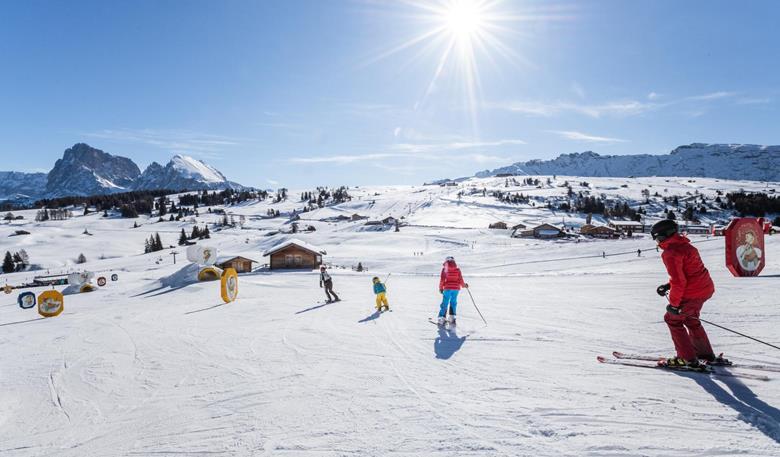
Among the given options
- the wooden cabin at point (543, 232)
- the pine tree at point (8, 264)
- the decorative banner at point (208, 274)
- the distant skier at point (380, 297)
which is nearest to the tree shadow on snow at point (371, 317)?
the distant skier at point (380, 297)

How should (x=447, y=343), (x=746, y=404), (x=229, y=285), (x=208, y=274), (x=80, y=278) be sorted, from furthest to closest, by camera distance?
1. (x=80, y=278)
2. (x=208, y=274)
3. (x=229, y=285)
4. (x=447, y=343)
5. (x=746, y=404)

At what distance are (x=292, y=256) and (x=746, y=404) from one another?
41276mm

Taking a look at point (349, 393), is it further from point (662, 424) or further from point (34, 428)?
point (34, 428)

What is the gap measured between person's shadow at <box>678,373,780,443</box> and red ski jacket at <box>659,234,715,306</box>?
0.95 m

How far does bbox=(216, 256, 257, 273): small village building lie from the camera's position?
1591 inches

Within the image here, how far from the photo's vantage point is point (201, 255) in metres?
28.8

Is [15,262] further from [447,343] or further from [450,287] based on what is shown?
[447,343]

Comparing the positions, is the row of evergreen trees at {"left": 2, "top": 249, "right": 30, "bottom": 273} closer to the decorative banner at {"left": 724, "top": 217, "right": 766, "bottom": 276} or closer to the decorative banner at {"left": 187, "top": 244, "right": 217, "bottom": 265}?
the decorative banner at {"left": 187, "top": 244, "right": 217, "bottom": 265}

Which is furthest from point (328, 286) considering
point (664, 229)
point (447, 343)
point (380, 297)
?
point (664, 229)

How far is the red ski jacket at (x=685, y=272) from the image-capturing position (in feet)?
15.8

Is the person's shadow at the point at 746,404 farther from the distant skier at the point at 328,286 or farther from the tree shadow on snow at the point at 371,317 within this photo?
the distant skier at the point at 328,286

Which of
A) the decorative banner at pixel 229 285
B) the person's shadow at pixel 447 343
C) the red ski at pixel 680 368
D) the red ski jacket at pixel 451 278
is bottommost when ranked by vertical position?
the decorative banner at pixel 229 285

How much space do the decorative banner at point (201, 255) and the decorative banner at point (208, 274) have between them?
1.63 m

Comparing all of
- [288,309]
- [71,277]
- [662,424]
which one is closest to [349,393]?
[662,424]
